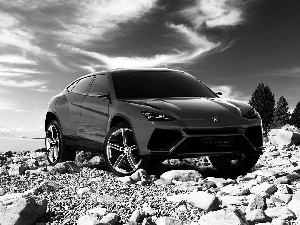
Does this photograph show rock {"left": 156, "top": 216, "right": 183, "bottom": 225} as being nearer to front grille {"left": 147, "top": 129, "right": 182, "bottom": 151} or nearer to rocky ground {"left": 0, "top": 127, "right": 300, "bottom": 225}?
rocky ground {"left": 0, "top": 127, "right": 300, "bottom": 225}

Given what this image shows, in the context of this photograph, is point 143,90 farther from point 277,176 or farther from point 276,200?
point 276,200

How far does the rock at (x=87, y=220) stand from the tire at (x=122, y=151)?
2.40 m

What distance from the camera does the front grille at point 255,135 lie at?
6.27 metres

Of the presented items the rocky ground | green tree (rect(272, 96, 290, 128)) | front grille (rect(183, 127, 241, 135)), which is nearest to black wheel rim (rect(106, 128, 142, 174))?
the rocky ground

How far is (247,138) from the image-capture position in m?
6.23

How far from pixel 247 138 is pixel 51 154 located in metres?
4.01

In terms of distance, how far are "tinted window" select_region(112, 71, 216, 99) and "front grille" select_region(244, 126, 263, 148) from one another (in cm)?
104

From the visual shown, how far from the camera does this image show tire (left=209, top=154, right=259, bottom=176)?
22.4ft

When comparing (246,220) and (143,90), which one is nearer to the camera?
(246,220)

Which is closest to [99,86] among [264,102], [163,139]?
[163,139]

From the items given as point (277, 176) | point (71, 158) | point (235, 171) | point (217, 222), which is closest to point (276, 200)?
point (217, 222)

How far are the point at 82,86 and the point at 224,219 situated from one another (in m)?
4.92

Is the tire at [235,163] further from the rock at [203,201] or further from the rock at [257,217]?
the rock at [257,217]

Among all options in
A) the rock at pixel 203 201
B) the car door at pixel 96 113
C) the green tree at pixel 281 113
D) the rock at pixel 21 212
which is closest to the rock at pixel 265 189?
the rock at pixel 203 201
